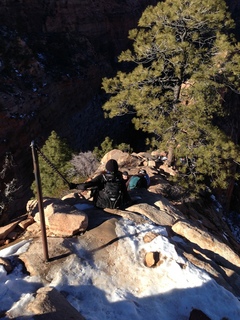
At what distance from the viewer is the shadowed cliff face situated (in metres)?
18.8

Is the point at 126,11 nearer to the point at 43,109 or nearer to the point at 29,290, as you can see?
the point at 43,109

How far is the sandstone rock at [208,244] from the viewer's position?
5711 millimetres

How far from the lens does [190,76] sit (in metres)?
9.47

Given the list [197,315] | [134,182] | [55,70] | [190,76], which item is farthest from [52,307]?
[55,70]

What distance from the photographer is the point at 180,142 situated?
9.00 metres

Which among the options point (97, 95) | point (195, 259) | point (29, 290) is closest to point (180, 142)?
point (195, 259)

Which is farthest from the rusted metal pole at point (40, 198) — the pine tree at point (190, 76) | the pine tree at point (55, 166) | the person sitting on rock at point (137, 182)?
the pine tree at point (55, 166)

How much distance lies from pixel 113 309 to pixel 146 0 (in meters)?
33.6

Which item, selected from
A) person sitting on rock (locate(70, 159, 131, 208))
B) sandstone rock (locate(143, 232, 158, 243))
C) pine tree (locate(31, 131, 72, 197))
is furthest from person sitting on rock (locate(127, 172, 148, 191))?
pine tree (locate(31, 131, 72, 197))

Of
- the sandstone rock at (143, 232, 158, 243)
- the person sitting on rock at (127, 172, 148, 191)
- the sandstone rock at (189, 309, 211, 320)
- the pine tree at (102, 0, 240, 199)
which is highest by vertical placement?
the pine tree at (102, 0, 240, 199)

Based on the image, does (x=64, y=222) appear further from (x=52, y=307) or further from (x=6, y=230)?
(x=52, y=307)

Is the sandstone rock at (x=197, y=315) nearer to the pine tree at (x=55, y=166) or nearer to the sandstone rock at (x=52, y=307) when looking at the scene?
the sandstone rock at (x=52, y=307)

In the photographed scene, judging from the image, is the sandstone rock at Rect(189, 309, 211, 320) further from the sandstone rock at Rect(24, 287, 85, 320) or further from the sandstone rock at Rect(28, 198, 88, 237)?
the sandstone rock at Rect(28, 198, 88, 237)

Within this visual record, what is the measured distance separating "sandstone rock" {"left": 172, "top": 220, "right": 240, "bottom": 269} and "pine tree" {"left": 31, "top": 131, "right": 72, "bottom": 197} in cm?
536
